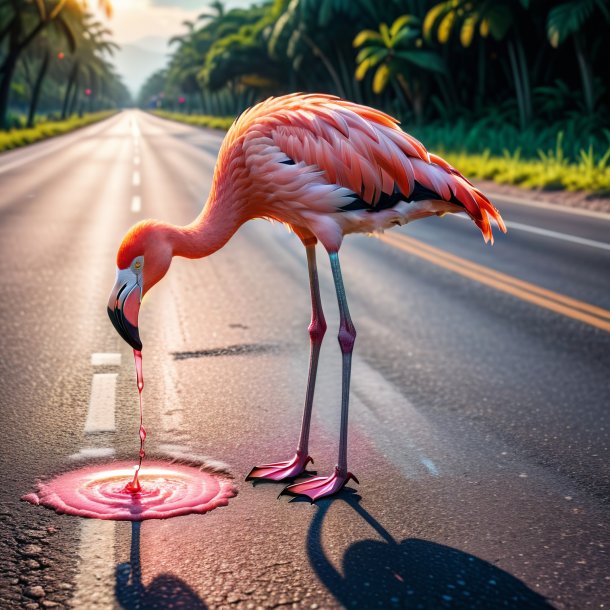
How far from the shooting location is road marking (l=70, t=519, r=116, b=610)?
9.33 ft

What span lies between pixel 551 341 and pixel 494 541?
11.4ft

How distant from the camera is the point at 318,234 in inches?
149

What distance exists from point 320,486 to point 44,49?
236ft

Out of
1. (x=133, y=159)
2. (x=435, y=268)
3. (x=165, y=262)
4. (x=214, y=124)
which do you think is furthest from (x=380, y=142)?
(x=214, y=124)

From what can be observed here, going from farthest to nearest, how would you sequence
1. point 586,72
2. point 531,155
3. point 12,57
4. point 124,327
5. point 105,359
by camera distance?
point 12,57 < point 586,72 < point 531,155 < point 105,359 < point 124,327

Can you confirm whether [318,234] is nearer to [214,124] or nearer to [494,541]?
[494,541]

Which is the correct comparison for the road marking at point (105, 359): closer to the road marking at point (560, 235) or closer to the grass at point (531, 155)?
the road marking at point (560, 235)

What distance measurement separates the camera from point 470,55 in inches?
1336

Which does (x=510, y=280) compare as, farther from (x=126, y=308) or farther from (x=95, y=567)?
(x=95, y=567)

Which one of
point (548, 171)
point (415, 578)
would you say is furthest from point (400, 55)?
point (415, 578)

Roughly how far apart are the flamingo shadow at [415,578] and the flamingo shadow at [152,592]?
46 cm

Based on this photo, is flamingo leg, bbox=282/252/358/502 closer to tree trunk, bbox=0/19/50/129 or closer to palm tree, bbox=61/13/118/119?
tree trunk, bbox=0/19/50/129

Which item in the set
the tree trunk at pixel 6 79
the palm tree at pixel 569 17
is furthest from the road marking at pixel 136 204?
the tree trunk at pixel 6 79

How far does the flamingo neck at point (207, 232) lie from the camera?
3.66 metres
